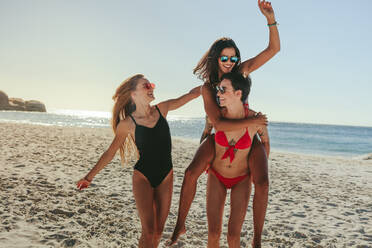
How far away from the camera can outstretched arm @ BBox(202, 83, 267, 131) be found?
2.81 m

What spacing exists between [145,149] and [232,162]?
1.07 meters

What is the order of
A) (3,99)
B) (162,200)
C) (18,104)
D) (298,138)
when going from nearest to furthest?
1. (162,200)
2. (298,138)
3. (3,99)
4. (18,104)

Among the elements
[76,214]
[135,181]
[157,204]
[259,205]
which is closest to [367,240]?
[259,205]

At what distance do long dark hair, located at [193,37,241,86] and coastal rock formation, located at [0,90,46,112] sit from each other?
276ft

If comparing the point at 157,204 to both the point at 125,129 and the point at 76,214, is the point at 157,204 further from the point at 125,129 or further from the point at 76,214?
the point at 76,214

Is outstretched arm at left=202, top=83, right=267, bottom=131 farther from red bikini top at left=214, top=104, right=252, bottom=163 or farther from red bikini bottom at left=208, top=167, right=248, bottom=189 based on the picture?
red bikini bottom at left=208, top=167, right=248, bottom=189

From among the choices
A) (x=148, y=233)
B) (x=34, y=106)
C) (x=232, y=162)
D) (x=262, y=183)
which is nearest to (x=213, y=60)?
(x=232, y=162)

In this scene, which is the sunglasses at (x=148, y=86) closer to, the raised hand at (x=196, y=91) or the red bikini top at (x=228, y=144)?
the raised hand at (x=196, y=91)

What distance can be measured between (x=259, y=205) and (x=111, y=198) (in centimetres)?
480

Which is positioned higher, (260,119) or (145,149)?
(260,119)

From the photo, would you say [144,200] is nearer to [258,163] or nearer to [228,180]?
[228,180]

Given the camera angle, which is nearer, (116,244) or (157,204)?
(157,204)

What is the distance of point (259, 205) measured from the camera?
110 inches

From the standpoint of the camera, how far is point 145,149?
351 centimetres
